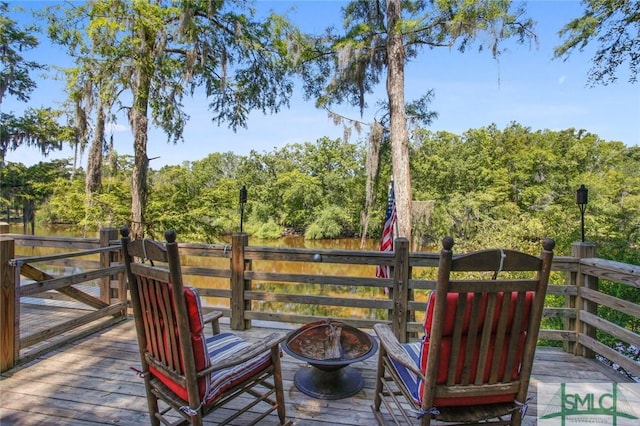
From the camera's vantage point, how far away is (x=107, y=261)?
12.5ft

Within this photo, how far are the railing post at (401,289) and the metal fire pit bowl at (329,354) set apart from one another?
820 millimetres

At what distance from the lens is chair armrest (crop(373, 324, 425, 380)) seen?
1.57m

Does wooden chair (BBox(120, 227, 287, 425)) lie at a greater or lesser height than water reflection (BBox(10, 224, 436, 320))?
greater

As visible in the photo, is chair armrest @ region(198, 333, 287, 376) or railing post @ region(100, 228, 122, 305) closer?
chair armrest @ region(198, 333, 287, 376)

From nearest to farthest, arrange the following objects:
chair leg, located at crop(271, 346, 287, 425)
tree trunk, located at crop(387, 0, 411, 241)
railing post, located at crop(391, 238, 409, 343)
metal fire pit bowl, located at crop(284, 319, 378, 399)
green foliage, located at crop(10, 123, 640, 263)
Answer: chair leg, located at crop(271, 346, 287, 425), metal fire pit bowl, located at crop(284, 319, 378, 399), railing post, located at crop(391, 238, 409, 343), tree trunk, located at crop(387, 0, 411, 241), green foliage, located at crop(10, 123, 640, 263)

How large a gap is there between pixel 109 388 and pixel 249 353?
1353 millimetres

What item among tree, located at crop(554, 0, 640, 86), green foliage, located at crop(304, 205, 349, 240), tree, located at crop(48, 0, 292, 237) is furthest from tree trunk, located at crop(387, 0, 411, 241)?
green foliage, located at crop(304, 205, 349, 240)

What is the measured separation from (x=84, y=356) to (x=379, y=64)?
25.2ft

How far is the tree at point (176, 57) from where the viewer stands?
23.0 feet

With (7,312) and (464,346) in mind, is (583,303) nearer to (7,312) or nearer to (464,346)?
Result: (464,346)

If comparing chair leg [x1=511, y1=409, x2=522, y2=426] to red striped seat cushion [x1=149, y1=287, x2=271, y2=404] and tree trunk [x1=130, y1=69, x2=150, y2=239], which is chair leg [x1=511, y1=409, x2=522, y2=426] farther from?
tree trunk [x1=130, y1=69, x2=150, y2=239]

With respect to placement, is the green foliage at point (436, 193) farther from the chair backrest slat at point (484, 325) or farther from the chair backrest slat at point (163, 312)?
the chair backrest slat at point (163, 312)

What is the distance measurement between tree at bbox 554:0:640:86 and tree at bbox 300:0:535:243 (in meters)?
1.33

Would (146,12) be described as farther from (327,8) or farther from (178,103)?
(327,8)
